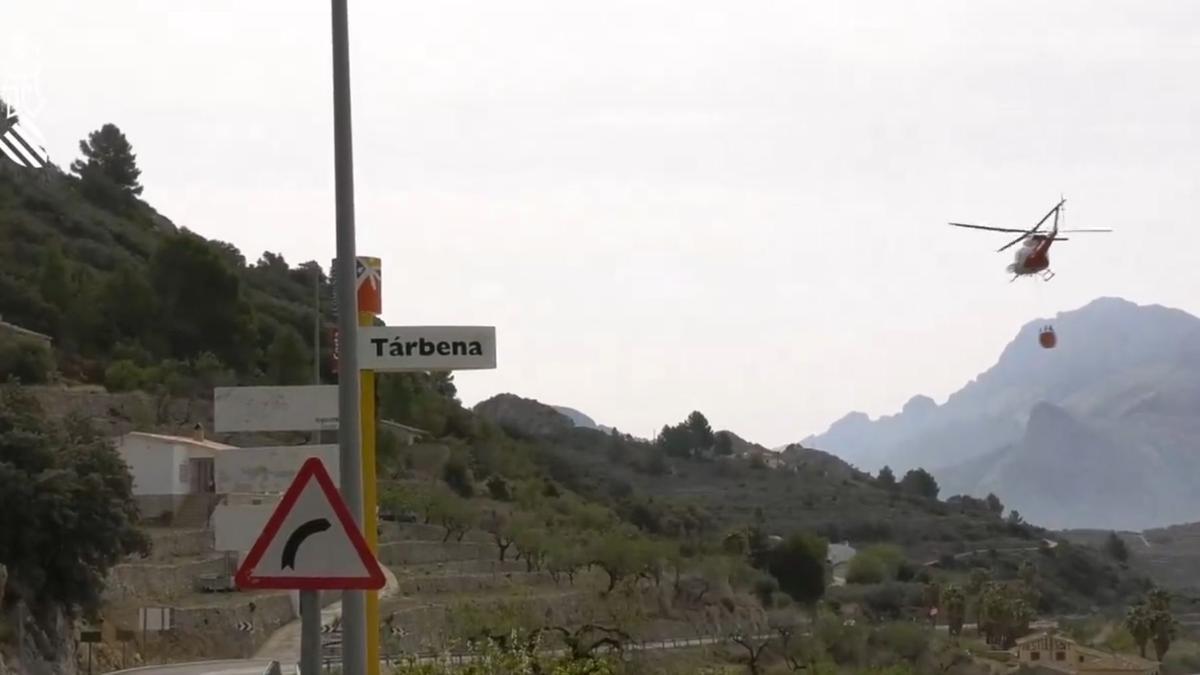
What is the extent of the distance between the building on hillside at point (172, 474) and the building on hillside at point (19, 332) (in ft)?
36.6

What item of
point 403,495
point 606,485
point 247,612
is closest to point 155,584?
point 247,612

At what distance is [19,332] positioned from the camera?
55.2 meters

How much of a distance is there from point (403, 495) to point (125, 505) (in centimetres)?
2420

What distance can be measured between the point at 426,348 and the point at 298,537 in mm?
2498

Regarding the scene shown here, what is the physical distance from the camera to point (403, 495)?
181 feet

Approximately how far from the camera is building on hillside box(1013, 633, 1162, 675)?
49.2 meters

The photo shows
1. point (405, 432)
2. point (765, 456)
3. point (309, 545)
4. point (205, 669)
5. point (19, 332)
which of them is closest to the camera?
point (309, 545)

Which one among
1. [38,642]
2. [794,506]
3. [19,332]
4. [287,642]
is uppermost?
[19,332]

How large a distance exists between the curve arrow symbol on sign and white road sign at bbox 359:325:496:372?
7.65 ft

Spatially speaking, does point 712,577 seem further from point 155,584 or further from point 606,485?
point 606,485

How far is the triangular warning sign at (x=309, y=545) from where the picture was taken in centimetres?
791

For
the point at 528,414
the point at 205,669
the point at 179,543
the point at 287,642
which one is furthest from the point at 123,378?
the point at 528,414

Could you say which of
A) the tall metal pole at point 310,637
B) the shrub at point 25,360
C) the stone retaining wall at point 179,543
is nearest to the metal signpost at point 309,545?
the tall metal pole at point 310,637

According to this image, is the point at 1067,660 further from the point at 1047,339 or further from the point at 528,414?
the point at 528,414
